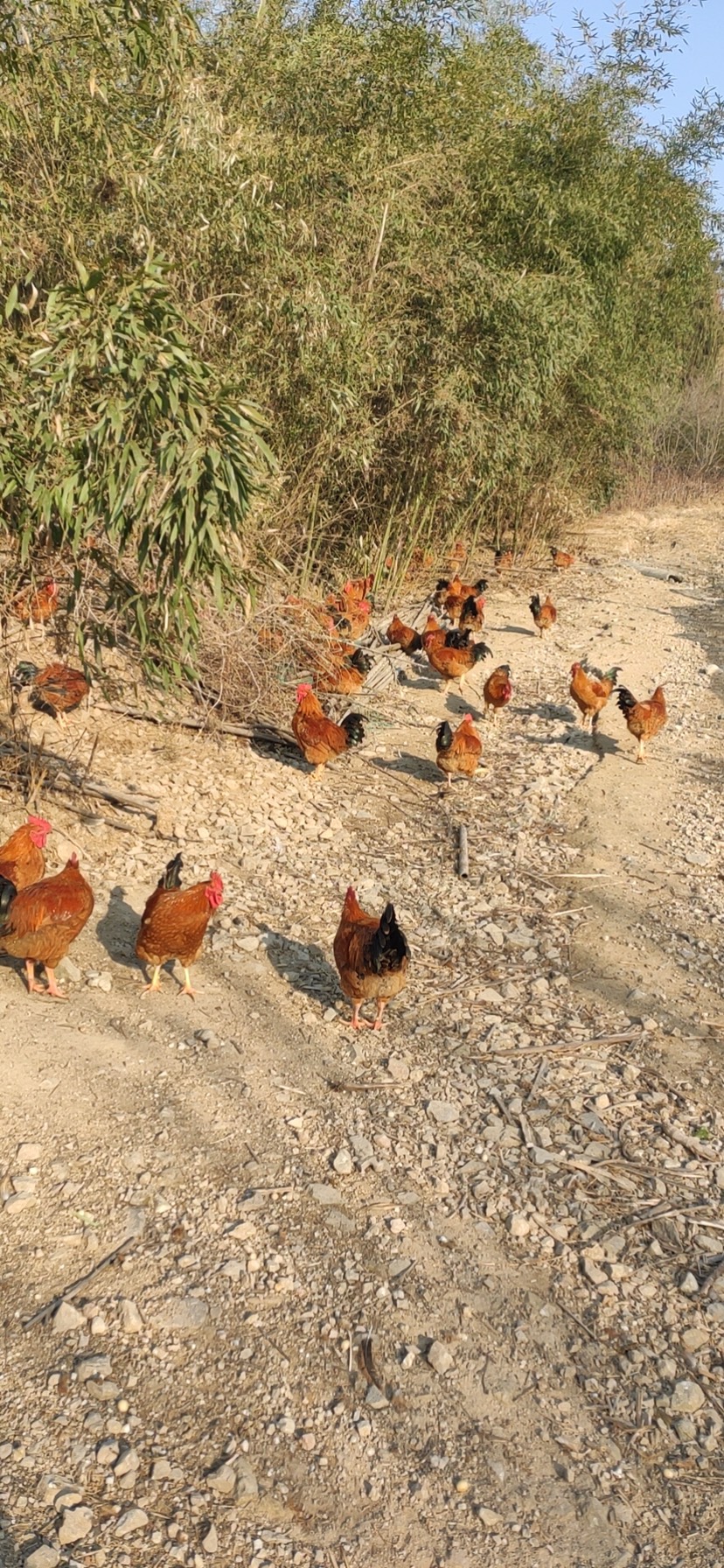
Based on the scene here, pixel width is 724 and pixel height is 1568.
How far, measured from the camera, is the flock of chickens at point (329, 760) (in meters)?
4.84

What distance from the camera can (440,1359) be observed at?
11.2ft

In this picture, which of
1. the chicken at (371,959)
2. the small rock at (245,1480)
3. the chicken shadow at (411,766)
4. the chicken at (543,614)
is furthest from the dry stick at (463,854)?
the chicken at (543,614)

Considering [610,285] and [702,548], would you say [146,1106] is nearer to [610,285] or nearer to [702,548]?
[610,285]

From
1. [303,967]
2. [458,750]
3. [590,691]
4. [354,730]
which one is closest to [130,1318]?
[303,967]

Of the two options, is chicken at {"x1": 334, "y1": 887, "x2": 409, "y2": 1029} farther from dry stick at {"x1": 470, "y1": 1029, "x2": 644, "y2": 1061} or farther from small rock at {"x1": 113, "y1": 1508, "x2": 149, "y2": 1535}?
small rock at {"x1": 113, "y1": 1508, "x2": 149, "y2": 1535}

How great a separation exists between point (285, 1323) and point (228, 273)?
6378 millimetres

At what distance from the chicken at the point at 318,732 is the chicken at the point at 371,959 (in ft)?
8.29

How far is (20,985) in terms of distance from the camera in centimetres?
506

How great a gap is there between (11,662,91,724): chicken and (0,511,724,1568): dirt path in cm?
50

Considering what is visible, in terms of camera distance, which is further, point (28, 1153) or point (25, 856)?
point (25, 856)

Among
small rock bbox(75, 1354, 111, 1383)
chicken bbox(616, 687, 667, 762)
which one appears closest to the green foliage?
small rock bbox(75, 1354, 111, 1383)

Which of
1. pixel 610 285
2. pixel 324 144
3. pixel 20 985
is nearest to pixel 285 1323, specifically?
pixel 20 985

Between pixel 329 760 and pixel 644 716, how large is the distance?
105 inches

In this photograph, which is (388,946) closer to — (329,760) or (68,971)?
(68,971)
